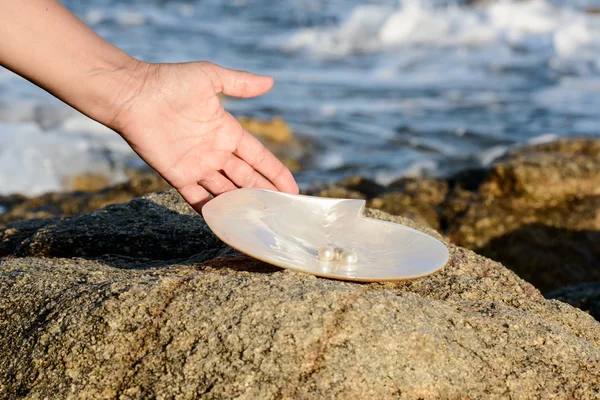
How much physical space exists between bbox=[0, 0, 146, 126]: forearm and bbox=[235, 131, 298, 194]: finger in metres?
0.49

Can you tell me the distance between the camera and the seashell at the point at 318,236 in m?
2.24

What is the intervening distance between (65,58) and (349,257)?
1164 millimetres

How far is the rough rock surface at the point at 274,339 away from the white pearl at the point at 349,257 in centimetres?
11

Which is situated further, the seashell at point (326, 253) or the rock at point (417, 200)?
the rock at point (417, 200)

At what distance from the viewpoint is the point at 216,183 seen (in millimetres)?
2826

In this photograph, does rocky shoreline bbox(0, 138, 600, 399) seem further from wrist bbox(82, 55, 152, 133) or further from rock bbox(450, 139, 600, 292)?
rock bbox(450, 139, 600, 292)

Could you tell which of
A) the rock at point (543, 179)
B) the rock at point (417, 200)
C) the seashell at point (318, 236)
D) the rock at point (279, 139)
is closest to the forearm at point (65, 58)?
the seashell at point (318, 236)

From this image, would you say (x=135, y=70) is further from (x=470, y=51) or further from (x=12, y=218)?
(x=470, y=51)

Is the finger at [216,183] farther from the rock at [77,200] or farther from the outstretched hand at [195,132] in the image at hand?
the rock at [77,200]

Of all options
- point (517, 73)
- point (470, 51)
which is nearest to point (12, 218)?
point (517, 73)

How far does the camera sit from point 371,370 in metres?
1.82

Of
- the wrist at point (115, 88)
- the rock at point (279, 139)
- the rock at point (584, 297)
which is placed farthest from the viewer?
the rock at point (279, 139)

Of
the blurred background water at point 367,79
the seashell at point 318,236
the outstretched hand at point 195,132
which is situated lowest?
the blurred background water at point 367,79

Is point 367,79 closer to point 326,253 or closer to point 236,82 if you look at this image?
point 236,82
